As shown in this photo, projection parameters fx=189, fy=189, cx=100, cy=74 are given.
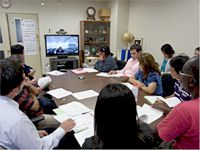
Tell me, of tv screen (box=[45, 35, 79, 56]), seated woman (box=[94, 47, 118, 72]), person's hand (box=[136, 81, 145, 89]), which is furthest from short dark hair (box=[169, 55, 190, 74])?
tv screen (box=[45, 35, 79, 56])

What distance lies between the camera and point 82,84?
8.41 ft

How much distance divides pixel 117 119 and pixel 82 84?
173 centimetres

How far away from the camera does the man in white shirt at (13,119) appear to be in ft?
3.55

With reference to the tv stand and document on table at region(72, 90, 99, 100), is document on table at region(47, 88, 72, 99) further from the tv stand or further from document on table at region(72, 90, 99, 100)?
the tv stand

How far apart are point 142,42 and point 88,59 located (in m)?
1.46

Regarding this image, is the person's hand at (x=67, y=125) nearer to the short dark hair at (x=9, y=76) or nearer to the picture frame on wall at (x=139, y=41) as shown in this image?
the short dark hair at (x=9, y=76)

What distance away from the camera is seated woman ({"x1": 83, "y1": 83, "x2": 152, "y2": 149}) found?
860 mm

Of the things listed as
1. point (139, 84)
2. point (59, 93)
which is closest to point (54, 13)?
point (59, 93)

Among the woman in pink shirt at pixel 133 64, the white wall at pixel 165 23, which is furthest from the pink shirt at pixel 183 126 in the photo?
the white wall at pixel 165 23

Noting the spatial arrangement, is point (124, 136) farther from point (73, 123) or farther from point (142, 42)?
point (142, 42)

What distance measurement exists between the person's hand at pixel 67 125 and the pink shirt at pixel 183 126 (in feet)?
2.24

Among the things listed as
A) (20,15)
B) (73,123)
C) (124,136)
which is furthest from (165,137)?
(20,15)

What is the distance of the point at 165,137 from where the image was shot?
3.80ft

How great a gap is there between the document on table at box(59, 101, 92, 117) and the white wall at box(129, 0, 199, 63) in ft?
8.78
